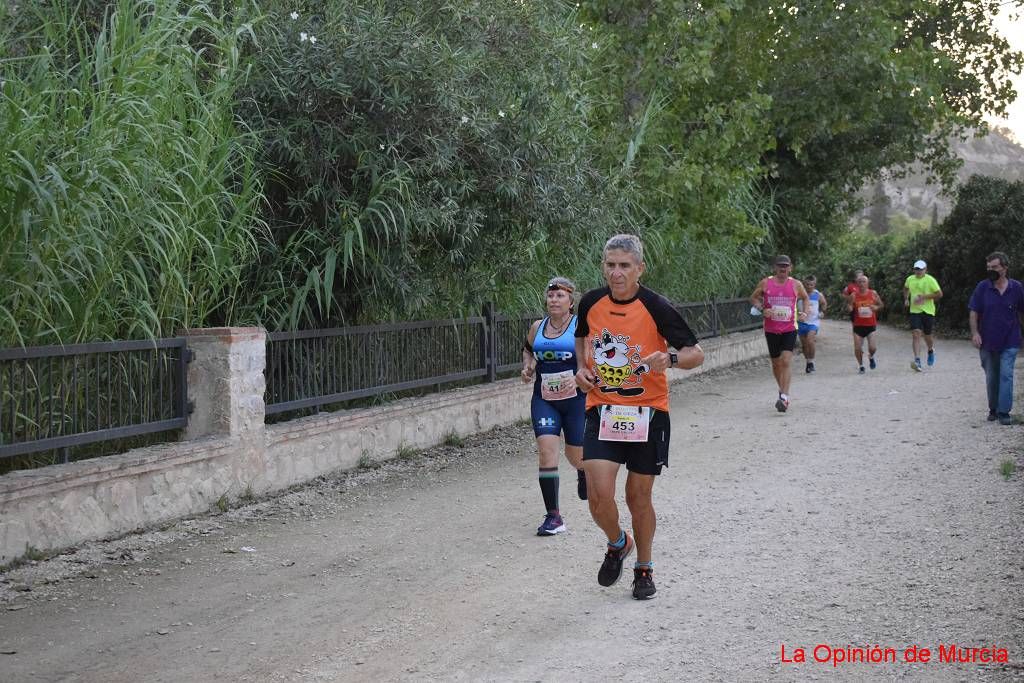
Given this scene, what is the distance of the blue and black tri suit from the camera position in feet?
25.9

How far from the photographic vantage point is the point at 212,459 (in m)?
8.28

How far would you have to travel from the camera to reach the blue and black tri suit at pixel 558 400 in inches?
311

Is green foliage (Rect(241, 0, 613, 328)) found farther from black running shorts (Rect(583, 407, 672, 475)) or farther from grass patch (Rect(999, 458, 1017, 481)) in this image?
grass patch (Rect(999, 458, 1017, 481))

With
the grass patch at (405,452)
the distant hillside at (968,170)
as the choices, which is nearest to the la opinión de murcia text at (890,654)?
the grass patch at (405,452)

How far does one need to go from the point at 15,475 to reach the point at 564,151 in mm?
6581

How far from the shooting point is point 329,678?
16.1 ft

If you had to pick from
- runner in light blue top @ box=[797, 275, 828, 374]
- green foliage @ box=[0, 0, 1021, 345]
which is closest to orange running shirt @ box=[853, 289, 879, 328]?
runner in light blue top @ box=[797, 275, 828, 374]

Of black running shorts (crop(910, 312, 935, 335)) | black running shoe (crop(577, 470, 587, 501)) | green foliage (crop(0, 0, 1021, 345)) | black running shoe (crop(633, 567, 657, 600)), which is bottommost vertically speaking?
black running shoe (crop(633, 567, 657, 600))

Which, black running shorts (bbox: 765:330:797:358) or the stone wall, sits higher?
black running shorts (bbox: 765:330:797:358)

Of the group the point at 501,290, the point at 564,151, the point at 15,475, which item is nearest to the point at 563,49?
the point at 564,151

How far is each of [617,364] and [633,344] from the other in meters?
0.14

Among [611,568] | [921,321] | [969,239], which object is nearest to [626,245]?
[611,568]

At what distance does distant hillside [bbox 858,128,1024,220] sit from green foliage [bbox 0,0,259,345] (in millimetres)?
115519

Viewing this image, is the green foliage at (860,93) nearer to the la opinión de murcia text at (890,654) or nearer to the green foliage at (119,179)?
the green foliage at (119,179)
